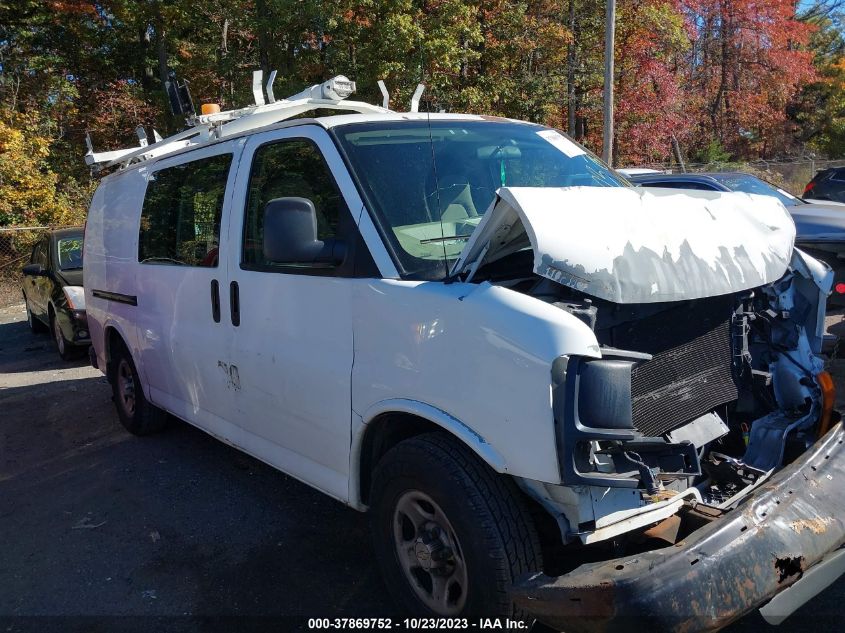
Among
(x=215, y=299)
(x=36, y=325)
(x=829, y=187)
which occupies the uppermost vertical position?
(x=829, y=187)

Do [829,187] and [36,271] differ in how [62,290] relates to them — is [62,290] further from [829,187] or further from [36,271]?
[829,187]

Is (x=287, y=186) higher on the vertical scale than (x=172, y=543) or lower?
higher

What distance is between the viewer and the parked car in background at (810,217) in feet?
25.2

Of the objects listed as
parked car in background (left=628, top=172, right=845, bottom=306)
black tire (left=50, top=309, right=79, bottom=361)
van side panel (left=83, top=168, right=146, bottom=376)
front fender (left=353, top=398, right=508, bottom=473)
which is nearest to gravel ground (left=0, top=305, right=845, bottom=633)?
van side panel (left=83, top=168, right=146, bottom=376)

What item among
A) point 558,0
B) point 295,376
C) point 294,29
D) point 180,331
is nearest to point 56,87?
point 294,29

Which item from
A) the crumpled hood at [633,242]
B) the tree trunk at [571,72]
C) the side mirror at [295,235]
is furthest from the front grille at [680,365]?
the tree trunk at [571,72]

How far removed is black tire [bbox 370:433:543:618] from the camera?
8.07 feet

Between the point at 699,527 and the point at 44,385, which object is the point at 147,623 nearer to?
the point at 699,527

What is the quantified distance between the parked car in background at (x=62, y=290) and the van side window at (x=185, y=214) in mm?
4025

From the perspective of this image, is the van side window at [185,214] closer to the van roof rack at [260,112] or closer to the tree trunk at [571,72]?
the van roof rack at [260,112]

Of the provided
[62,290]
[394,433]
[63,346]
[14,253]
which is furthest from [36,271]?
[14,253]

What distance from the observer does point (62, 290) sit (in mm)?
9211

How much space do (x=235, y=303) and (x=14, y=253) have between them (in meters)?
16.0

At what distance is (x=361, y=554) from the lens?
12.4ft
